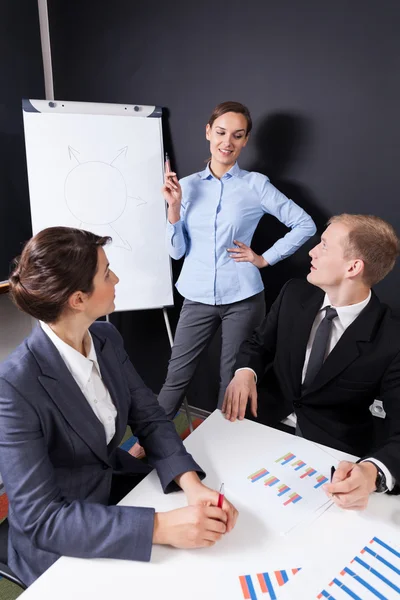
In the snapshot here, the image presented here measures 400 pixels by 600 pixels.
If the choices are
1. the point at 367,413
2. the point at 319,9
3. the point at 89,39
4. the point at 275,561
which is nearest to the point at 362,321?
the point at 367,413

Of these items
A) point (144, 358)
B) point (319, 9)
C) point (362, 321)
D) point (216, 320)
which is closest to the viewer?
point (362, 321)

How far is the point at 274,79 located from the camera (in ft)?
7.47

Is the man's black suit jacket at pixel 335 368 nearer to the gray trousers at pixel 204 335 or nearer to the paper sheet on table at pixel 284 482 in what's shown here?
the paper sheet on table at pixel 284 482

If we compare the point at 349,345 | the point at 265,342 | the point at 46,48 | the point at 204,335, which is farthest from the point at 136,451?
the point at 46,48

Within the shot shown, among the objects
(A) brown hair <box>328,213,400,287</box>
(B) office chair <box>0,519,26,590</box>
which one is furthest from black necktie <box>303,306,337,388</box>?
(B) office chair <box>0,519,26,590</box>

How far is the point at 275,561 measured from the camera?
902mm

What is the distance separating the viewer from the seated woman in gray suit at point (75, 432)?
3.05 feet

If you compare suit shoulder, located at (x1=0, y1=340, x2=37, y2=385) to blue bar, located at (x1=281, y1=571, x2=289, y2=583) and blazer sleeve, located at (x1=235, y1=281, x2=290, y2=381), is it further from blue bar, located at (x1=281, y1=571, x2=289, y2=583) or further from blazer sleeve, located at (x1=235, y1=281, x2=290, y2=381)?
blazer sleeve, located at (x1=235, y1=281, x2=290, y2=381)

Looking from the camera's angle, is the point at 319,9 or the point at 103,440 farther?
the point at 319,9

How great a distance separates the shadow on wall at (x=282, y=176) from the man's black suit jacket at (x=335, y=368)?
700 millimetres

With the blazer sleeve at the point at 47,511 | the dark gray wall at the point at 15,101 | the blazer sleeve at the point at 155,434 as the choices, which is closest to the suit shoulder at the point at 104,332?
the blazer sleeve at the point at 155,434

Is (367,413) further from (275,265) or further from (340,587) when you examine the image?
(275,265)

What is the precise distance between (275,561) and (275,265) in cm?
175

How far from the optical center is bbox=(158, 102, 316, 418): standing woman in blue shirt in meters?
2.20
